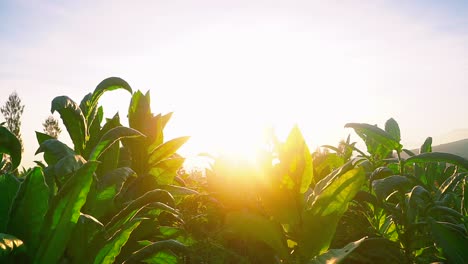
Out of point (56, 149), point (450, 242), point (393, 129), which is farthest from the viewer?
point (393, 129)

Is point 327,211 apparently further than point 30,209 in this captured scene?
Yes

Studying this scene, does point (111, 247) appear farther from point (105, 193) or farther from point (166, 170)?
point (166, 170)

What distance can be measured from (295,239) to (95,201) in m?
1.21

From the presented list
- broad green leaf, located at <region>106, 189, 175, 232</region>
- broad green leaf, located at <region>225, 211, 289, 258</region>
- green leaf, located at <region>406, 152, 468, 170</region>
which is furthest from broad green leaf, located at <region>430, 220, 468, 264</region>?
broad green leaf, located at <region>106, 189, 175, 232</region>

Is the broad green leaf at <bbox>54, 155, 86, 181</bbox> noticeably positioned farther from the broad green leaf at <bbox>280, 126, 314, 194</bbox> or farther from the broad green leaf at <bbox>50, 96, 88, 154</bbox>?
the broad green leaf at <bbox>280, 126, 314, 194</bbox>

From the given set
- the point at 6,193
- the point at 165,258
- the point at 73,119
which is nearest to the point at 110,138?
the point at 73,119

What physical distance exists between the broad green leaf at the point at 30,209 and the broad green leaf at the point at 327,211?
1.27 meters

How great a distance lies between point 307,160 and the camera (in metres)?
2.23

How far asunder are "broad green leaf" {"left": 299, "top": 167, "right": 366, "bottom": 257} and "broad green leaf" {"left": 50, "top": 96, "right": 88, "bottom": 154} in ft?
4.82

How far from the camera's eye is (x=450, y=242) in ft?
6.79

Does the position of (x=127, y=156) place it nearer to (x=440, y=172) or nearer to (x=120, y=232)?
(x=120, y=232)

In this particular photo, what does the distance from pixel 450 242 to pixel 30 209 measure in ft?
6.58

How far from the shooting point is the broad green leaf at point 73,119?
7.82 ft

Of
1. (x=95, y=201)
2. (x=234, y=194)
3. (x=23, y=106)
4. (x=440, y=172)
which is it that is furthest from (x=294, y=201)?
(x=23, y=106)
